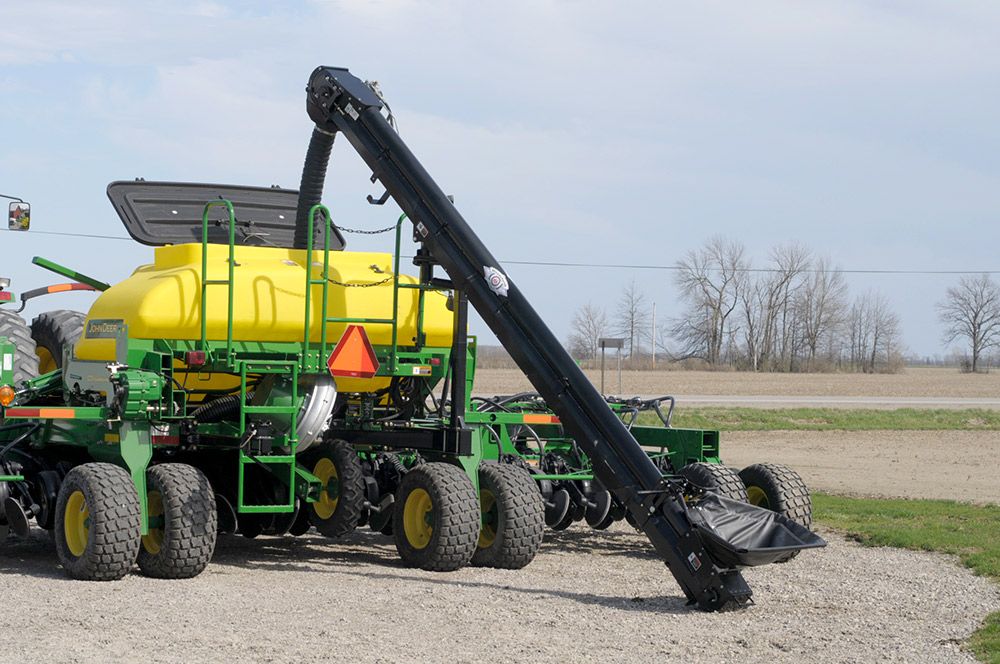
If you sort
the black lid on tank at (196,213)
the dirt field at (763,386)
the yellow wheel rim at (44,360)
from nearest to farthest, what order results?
the black lid on tank at (196,213), the yellow wheel rim at (44,360), the dirt field at (763,386)

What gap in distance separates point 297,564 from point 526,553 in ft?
6.73

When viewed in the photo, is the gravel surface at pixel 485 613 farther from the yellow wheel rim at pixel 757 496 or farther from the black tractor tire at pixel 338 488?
the yellow wheel rim at pixel 757 496

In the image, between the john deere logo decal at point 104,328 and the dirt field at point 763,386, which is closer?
the john deere logo decal at point 104,328

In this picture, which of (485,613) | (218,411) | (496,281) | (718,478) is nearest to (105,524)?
(218,411)

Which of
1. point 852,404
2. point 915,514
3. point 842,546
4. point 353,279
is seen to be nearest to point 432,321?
point 353,279

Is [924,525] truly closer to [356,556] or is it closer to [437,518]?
[356,556]

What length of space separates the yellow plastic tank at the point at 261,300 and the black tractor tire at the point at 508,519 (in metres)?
1.73

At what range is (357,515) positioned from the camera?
11672 mm

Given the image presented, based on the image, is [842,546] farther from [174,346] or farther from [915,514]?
[174,346]

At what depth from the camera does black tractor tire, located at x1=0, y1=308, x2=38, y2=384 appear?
43.8 feet

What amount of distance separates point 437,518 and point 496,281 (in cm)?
192

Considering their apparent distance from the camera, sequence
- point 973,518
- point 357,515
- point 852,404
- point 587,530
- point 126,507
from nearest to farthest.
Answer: point 126,507
point 357,515
point 587,530
point 973,518
point 852,404

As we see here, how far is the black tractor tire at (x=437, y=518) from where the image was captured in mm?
10547

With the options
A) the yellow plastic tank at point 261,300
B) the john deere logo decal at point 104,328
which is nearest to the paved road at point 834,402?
the yellow plastic tank at point 261,300
